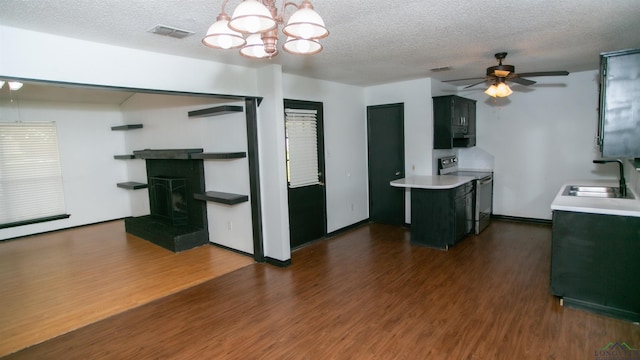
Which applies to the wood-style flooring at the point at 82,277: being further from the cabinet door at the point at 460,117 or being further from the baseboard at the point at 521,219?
the baseboard at the point at 521,219

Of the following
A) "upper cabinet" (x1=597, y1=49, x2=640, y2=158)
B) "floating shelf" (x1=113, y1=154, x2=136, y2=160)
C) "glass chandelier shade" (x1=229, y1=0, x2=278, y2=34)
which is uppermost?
"glass chandelier shade" (x1=229, y1=0, x2=278, y2=34)

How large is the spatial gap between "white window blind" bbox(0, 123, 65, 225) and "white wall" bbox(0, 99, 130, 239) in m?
0.13

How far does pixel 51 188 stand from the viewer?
254 inches

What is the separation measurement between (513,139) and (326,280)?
4.40 metres

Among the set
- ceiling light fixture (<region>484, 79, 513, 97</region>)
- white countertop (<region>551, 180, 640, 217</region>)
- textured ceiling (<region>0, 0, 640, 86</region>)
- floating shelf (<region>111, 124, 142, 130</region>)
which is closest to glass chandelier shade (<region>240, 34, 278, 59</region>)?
textured ceiling (<region>0, 0, 640, 86</region>)

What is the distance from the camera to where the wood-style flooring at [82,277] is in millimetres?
3168

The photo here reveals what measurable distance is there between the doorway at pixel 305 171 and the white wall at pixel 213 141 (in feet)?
2.07

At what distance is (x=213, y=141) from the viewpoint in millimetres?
5000

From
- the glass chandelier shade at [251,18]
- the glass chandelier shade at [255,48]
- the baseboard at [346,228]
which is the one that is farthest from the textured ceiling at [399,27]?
the baseboard at [346,228]

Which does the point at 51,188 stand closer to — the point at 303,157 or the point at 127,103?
the point at 127,103

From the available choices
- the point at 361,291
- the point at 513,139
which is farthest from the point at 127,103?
the point at 513,139

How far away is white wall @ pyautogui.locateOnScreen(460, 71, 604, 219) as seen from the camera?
5309 millimetres

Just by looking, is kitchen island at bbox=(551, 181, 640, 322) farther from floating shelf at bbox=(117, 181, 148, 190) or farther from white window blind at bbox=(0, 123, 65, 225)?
white window blind at bbox=(0, 123, 65, 225)

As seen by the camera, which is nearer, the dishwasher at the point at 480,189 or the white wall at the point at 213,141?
the white wall at the point at 213,141
